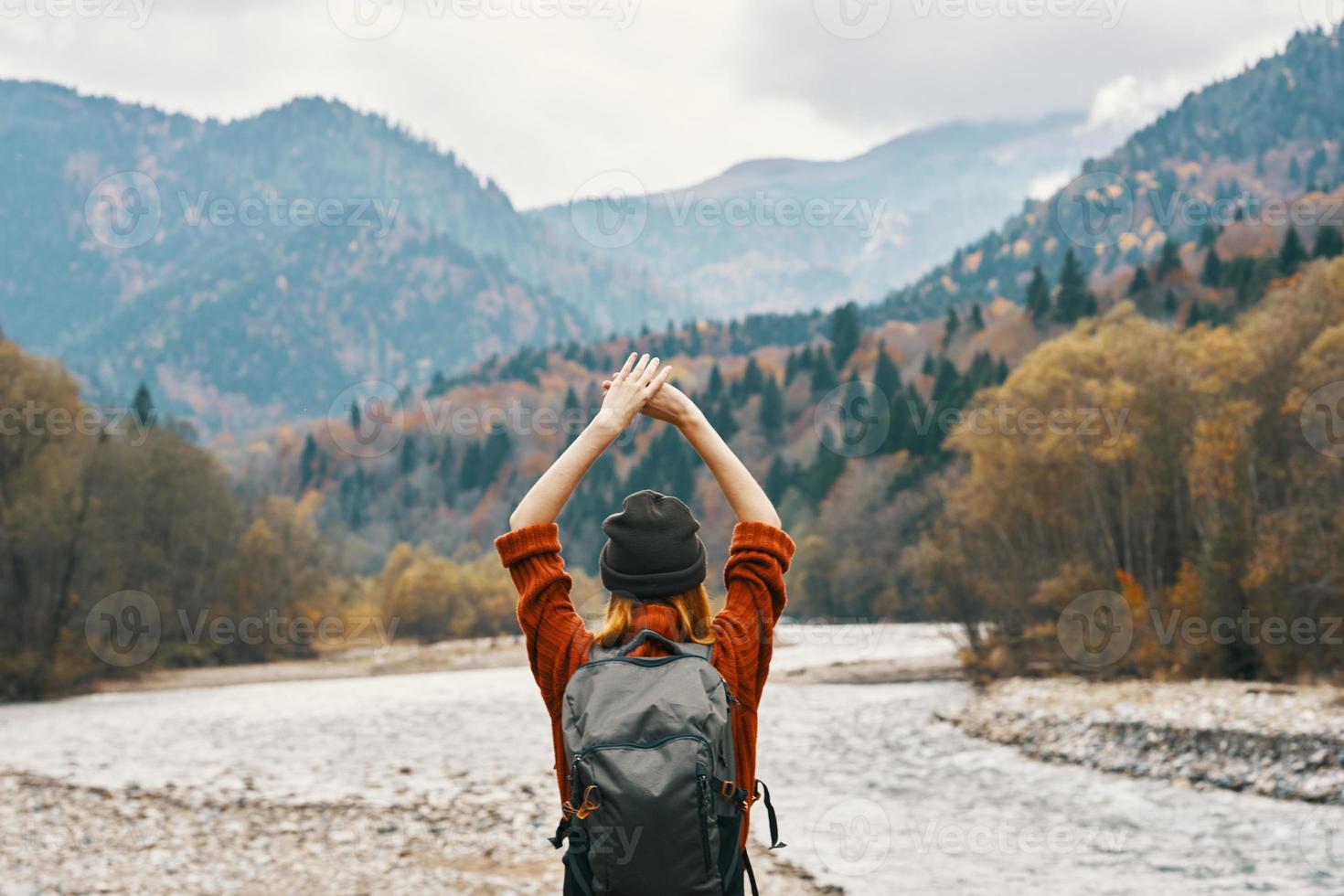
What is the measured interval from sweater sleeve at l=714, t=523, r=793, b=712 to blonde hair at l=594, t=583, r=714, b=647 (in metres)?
0.05

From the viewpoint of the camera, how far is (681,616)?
3258 mm


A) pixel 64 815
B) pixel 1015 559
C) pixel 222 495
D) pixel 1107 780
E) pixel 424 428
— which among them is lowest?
pixel 1107 780

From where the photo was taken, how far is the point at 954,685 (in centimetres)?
3778

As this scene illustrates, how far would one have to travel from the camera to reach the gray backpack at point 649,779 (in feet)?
9.59

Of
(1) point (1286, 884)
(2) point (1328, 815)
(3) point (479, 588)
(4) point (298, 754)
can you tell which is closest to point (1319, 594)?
(2) point (1328, 815)

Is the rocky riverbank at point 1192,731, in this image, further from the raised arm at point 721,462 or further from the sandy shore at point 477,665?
the raised arm at point 721,462

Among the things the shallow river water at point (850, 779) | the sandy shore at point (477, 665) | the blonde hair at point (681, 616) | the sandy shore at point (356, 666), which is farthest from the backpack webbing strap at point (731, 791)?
the sandy shore at point (356, 666)

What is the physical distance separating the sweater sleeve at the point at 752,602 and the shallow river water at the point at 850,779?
11.7 meters

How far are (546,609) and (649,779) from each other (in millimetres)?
653

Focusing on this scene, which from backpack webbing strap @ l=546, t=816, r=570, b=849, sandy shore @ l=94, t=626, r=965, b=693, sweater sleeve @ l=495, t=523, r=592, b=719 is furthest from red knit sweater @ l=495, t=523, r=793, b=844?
sandy shore @ l=94, t=626, r=965, b=693

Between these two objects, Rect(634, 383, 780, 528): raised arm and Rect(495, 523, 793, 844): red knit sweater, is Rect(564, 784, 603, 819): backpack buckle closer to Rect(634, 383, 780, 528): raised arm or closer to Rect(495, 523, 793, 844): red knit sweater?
Rect(495, 523, 793, 844): red knit sweater

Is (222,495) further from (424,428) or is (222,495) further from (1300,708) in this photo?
(424,428)

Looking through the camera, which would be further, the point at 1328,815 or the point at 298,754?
the point at 298,754

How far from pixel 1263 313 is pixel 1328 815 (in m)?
18.0
